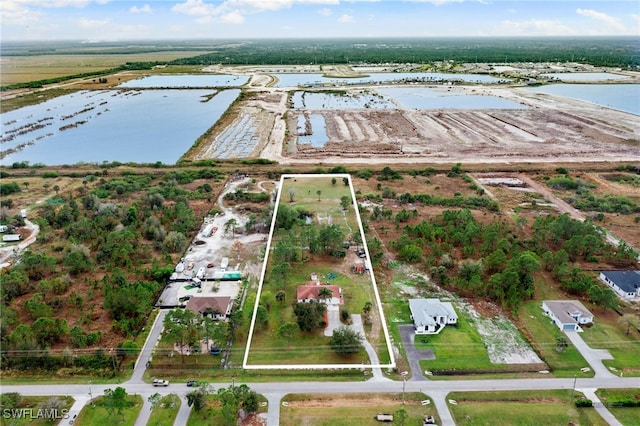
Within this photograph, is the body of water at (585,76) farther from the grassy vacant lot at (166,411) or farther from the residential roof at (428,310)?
the grassy vacant lot at (166,411)

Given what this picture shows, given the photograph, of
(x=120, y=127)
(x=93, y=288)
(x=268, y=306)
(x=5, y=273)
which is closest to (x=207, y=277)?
(x=268, y=306)

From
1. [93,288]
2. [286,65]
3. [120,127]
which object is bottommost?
[93,288]

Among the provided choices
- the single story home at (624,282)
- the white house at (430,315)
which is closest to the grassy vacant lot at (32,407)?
the white house at (430,315)

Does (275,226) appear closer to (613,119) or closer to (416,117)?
(416,117)

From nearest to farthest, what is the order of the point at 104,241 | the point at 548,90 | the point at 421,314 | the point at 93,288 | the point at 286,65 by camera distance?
the point at 421,314 < the point at 93,288 < the point at 104,241 < the point at 548,90 < the point at 286,65

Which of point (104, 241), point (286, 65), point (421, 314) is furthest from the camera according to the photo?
point (286, 65)

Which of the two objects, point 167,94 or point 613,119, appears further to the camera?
point 167,94
